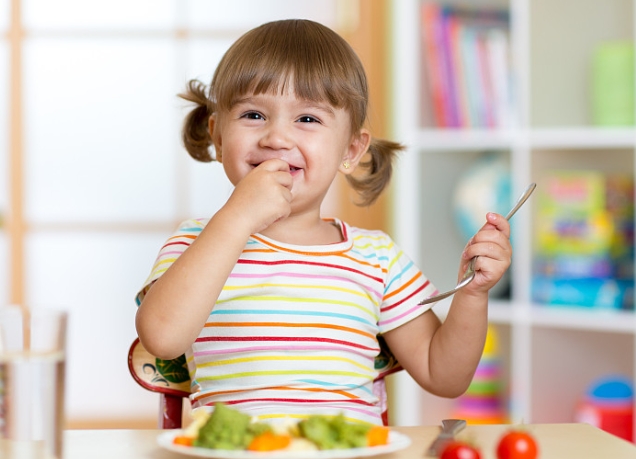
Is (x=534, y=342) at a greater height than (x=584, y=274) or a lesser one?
lesser

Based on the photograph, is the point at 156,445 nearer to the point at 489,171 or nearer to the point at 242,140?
the point at 242,140

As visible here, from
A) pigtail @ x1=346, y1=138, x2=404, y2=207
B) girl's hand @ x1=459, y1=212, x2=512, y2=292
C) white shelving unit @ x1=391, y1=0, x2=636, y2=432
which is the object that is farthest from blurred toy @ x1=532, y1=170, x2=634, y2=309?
girl's hand @ x1=459, y1=212, x2=512, y2=292

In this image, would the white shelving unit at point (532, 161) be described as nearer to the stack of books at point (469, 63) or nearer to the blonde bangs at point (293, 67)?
the stack of books at point (469, 63)

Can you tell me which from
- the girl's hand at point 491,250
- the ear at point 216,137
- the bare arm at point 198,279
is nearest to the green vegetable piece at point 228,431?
the bare arm at point 198,279

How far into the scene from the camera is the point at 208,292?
3.29 feet

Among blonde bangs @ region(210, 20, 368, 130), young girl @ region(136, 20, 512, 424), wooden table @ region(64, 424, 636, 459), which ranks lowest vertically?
wooden table @ region(64, 424, 636, 459)

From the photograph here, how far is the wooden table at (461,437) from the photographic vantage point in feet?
2.67

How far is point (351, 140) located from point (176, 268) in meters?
0.40

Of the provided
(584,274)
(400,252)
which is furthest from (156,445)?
(584,274)

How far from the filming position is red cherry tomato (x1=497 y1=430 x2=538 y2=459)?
742 mm

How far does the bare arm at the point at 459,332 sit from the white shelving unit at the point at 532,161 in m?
A: 1.30

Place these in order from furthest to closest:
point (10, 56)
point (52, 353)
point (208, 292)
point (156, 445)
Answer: point (10, 56) < point (208, 292) < point (156, 445) < point (52, 353)

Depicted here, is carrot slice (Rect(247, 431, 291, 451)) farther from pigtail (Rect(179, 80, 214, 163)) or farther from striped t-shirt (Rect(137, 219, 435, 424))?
pigtail (Rect(179, 80, 214, 163))

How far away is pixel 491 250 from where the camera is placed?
43.8 inches
